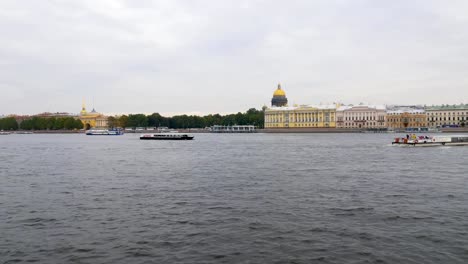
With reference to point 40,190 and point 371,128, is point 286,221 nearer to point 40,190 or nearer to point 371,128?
point 40,190

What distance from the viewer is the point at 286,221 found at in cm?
1034

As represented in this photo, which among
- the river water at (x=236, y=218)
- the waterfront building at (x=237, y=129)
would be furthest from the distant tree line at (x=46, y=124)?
the river water at (x=236, y=218)

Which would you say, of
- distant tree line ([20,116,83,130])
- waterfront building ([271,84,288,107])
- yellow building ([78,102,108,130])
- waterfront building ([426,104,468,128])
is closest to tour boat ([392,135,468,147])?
waterfront building ([426,104,468,128])

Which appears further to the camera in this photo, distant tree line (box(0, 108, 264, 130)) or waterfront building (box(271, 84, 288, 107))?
waterfront building (box(271, 84, 288, 107))

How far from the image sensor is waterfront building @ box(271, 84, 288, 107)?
419 ft

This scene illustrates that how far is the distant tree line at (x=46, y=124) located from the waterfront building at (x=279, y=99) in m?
52.8

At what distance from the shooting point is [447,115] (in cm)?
10600

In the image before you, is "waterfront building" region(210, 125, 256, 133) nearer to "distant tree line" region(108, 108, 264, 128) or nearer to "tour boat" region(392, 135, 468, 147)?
"distant tree line" region(108, 108, 264, 128)

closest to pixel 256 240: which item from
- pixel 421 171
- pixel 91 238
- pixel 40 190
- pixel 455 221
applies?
pixel 91 238

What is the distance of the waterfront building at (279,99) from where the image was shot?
128 m

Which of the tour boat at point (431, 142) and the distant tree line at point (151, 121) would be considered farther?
the distant tree line at point (151, 121)

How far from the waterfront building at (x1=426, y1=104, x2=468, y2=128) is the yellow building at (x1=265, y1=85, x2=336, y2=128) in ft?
70.5

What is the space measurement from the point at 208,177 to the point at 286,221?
8.31m

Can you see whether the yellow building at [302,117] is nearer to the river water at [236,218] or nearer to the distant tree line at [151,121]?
the distant tree line at [151,121]
